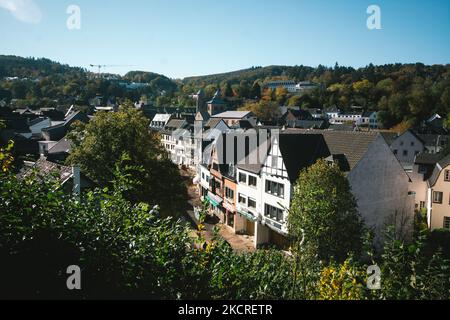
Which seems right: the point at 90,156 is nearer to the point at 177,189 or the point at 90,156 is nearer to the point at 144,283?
the point at 177,189

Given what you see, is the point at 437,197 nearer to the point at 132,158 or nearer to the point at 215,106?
the point at 132,158

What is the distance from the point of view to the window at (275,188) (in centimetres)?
2852

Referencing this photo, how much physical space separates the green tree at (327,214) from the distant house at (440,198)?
16.7 meters

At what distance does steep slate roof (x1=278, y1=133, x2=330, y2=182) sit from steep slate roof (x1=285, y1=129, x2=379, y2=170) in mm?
670

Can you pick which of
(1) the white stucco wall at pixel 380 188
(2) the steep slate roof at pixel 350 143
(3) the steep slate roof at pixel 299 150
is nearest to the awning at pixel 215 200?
(3) the steep slate roof at pixel 299 150

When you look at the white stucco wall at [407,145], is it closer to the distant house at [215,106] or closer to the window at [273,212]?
the window at [273,212]

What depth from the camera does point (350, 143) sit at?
28766 millimetres

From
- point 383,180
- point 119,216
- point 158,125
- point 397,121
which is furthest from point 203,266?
point 397,121

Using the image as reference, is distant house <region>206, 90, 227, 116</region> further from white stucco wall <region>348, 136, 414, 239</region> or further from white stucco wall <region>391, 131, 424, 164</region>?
white stucco wall <region>348, 136, 414, 239</region>

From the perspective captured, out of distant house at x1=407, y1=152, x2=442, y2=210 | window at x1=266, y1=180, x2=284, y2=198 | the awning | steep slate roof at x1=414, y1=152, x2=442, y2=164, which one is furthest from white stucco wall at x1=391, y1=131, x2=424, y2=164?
window at x1=266, y1=180, x2=284, y2=198

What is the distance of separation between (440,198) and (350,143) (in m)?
12.2

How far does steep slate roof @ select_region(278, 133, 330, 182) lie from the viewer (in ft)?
91.4

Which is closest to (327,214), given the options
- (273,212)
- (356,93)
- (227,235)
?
(273,212)

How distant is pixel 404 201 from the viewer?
30.5 metres
